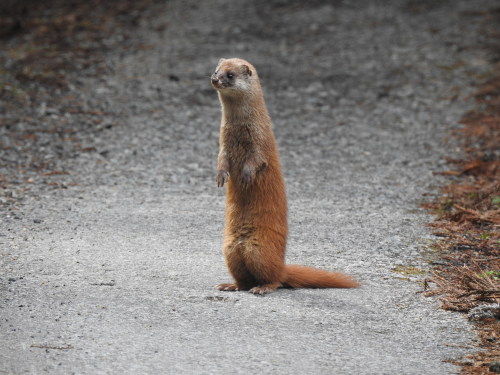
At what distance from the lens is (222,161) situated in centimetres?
555

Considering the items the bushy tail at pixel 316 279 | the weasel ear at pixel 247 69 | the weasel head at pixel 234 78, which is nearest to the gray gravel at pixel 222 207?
the bushy tail at pixel 316 279

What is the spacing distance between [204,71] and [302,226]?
6625 millimetres

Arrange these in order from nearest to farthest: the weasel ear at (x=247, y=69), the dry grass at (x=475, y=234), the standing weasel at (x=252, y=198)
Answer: the dry grass at (x=475, y=234) < the standing weasel at (x=252, y=198) < the weasel ear at (x=247, y=69)

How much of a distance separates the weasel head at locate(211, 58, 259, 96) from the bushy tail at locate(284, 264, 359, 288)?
4.55ft

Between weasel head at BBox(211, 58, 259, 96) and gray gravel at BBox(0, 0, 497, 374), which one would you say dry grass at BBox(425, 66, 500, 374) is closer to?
gray gravel at BBox(0, 0, 497, 374)

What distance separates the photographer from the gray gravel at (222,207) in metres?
4.41

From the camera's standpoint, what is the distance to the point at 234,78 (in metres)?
5.57

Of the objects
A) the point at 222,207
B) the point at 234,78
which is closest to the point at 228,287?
the point at 234,78

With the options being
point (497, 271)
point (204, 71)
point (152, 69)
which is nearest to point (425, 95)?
point (204, 71)

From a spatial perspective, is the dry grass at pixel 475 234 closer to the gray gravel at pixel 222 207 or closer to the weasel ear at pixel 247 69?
the gray gravel at pixel 222 207

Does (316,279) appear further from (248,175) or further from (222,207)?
(222,207)

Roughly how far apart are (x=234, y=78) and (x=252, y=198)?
36.0 inches

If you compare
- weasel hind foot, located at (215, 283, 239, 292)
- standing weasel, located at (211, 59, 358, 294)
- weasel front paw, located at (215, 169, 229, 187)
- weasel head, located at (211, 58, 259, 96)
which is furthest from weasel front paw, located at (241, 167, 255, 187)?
weasel hind foot, located at (215, 283, 239, 292)

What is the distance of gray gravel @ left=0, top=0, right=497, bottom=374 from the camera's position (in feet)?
14.5
